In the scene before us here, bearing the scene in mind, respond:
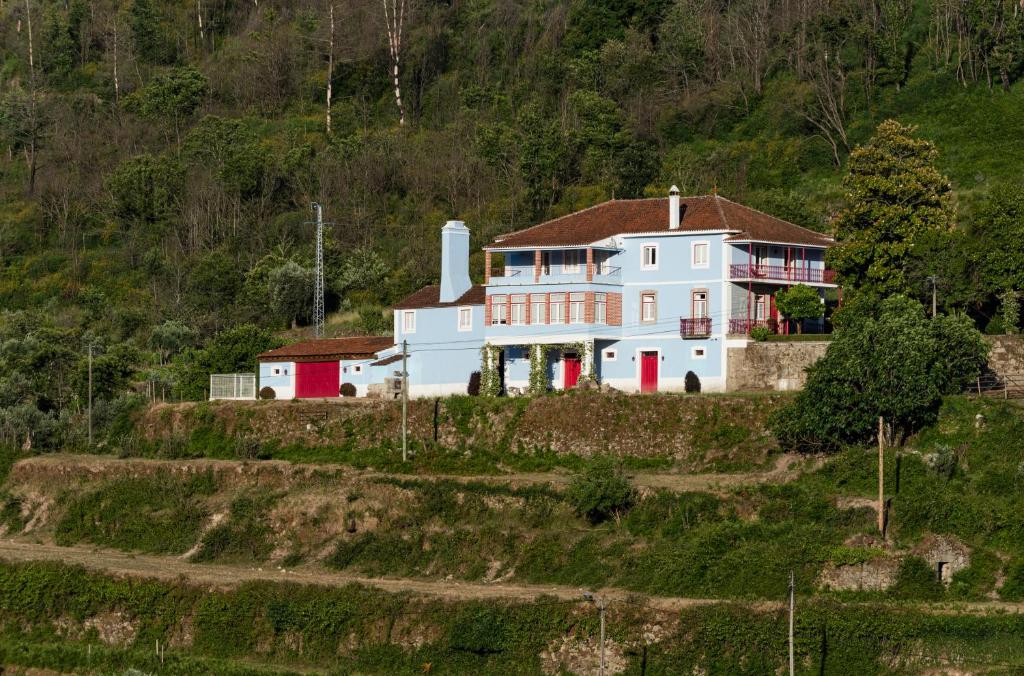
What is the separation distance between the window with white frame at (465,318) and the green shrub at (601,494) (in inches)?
599

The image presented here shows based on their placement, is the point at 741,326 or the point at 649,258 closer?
the point at 741,326

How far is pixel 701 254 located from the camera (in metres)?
79.1

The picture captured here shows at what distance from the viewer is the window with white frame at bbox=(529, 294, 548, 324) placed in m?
79.8

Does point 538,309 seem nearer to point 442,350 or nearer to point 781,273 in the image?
point 442,350

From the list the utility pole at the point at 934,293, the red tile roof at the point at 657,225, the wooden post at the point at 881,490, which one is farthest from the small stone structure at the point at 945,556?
the red tile roof at the point at 657,225

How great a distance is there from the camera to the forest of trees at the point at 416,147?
9719 centimetres

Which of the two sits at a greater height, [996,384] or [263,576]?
[996,384]

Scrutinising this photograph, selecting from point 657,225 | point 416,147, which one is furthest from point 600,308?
point 416,147

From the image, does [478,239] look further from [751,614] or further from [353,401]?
[751,614]

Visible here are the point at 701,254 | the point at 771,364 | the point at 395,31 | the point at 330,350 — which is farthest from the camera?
the point at 395,31

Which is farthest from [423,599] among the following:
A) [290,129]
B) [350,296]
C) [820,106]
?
[290,129]

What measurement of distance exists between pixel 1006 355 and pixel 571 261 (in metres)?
18.4

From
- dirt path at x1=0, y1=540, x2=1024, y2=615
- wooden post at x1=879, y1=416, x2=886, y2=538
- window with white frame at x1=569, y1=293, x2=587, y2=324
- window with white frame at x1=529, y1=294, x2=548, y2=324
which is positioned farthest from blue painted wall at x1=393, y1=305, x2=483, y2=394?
wooden post at x1=879, y1=416, x2=886, y2=538

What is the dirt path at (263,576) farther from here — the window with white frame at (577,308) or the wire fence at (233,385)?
the window with white frame at (577,308)
